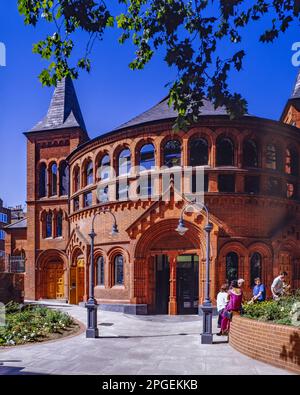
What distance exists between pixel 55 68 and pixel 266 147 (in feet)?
51.5

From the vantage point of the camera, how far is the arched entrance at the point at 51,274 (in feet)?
92.3

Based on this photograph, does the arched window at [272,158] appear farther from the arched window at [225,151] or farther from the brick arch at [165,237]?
the brick arch at [165,237]

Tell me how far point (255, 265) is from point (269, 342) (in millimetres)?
10859

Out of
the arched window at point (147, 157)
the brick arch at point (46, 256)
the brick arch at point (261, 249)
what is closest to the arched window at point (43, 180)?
the brick arch at point (46, 256)

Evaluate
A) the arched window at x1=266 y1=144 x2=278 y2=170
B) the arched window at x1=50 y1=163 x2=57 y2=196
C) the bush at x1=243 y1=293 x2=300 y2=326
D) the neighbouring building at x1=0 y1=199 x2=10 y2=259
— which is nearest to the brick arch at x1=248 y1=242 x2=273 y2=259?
the arched window at x1=266 y1=144 x2=278 y2=170

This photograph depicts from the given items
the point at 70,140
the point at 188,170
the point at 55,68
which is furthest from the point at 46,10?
the point at 70,140

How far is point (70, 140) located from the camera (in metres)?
28.8

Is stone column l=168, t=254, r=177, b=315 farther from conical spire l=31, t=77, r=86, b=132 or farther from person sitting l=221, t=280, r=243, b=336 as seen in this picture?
conical spire l=31, t=77, r=86, b=132

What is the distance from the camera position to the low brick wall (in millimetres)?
18312

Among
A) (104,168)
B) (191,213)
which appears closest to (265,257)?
(191,213)

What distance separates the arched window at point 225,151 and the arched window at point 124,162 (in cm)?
514

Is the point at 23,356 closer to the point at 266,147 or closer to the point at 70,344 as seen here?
the point at 70,344

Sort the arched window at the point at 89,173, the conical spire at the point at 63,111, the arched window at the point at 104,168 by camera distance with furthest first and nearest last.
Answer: the conical spire at the point at 63,111, the arched window at the point at 89,173, the arched window at the point at 104,168
